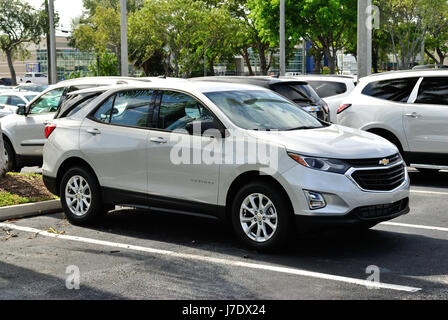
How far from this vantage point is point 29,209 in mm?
9102

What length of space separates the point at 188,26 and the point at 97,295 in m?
41.6

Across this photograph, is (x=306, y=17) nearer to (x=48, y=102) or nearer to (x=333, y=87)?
(x=333, y=87)

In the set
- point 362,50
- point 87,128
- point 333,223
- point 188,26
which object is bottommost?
point 333,223

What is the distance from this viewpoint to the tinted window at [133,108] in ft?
25.7

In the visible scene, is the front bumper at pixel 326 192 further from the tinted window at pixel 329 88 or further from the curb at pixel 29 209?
the tinted window at pixel 329 88

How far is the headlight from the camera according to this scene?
6.49 metres

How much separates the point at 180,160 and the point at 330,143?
1.60 meters

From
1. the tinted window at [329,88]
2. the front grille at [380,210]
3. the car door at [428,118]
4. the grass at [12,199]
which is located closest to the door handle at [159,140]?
the front grille at [380,210]

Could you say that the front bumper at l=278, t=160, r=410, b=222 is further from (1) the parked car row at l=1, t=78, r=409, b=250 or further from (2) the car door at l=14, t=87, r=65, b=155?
(2) the car door at l=14, t=87, r=65, b=155

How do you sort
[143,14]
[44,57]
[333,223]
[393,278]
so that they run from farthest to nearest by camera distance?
[44,57] < [143,14] < [333,223] < [393,278]

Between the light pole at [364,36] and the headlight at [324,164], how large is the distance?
10687 mm

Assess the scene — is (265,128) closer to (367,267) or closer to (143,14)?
(367,267)
